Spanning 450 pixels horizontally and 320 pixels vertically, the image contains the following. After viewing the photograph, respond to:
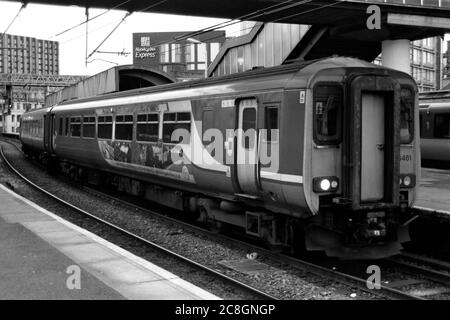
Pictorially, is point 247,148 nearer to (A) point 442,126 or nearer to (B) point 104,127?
(B) point 104,127

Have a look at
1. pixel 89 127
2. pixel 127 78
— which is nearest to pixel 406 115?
pixel 89 127

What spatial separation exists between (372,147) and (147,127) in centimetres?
639

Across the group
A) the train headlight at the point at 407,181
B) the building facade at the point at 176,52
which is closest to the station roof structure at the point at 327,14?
the train headlight at the point at 407,181

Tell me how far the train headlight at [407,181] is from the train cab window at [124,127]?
7.52m

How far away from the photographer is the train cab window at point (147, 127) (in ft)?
42.2

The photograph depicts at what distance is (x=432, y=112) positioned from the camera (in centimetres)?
1969

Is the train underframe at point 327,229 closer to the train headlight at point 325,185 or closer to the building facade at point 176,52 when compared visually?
the train headlight at point 325,185

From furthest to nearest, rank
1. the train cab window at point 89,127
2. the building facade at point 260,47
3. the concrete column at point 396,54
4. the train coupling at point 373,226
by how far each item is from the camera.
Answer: the building facade at point 260,47 → the concrete column at point 396,54 → the train cab window at point 89,127 → the train coupling at point 373,226

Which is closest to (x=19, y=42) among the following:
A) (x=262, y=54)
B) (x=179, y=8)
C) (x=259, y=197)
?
(x=262, y=54)

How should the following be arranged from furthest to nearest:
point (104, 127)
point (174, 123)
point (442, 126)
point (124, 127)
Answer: point (442, 126)
point (104, 127)
point (124, 127)
point (174, 123)

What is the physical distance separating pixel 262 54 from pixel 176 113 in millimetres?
18793

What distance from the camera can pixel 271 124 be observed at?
8.76 metres

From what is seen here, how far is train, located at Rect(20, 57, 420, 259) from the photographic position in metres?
8.20
